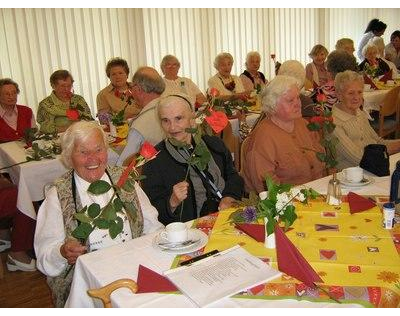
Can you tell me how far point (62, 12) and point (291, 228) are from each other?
4.47m

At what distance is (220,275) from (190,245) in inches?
9.5

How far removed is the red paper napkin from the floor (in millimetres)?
1420

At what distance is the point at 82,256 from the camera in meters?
1.70

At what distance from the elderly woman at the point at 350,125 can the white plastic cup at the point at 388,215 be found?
126cm

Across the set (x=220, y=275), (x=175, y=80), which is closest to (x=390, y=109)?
(x=175, y=80)

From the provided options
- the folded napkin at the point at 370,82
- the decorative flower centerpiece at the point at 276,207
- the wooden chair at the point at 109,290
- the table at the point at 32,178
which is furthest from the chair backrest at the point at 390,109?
the wooden chair at the point at 109,290

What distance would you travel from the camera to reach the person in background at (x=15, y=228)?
3078 millimetres

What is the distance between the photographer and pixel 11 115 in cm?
423

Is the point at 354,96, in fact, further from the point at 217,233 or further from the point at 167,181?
the point at 217,233

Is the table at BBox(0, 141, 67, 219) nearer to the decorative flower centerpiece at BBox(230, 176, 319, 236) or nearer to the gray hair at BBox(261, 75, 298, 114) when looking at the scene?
the gray hair at BBox(261, 75, 298, 114)

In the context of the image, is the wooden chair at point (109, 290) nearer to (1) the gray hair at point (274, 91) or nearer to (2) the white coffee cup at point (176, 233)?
(2) the white coffee cup at point (176, 233)

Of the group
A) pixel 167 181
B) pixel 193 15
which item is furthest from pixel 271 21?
pixel 167 181

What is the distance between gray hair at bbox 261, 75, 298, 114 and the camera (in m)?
2.65

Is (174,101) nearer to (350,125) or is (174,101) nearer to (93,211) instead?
(93,211)
